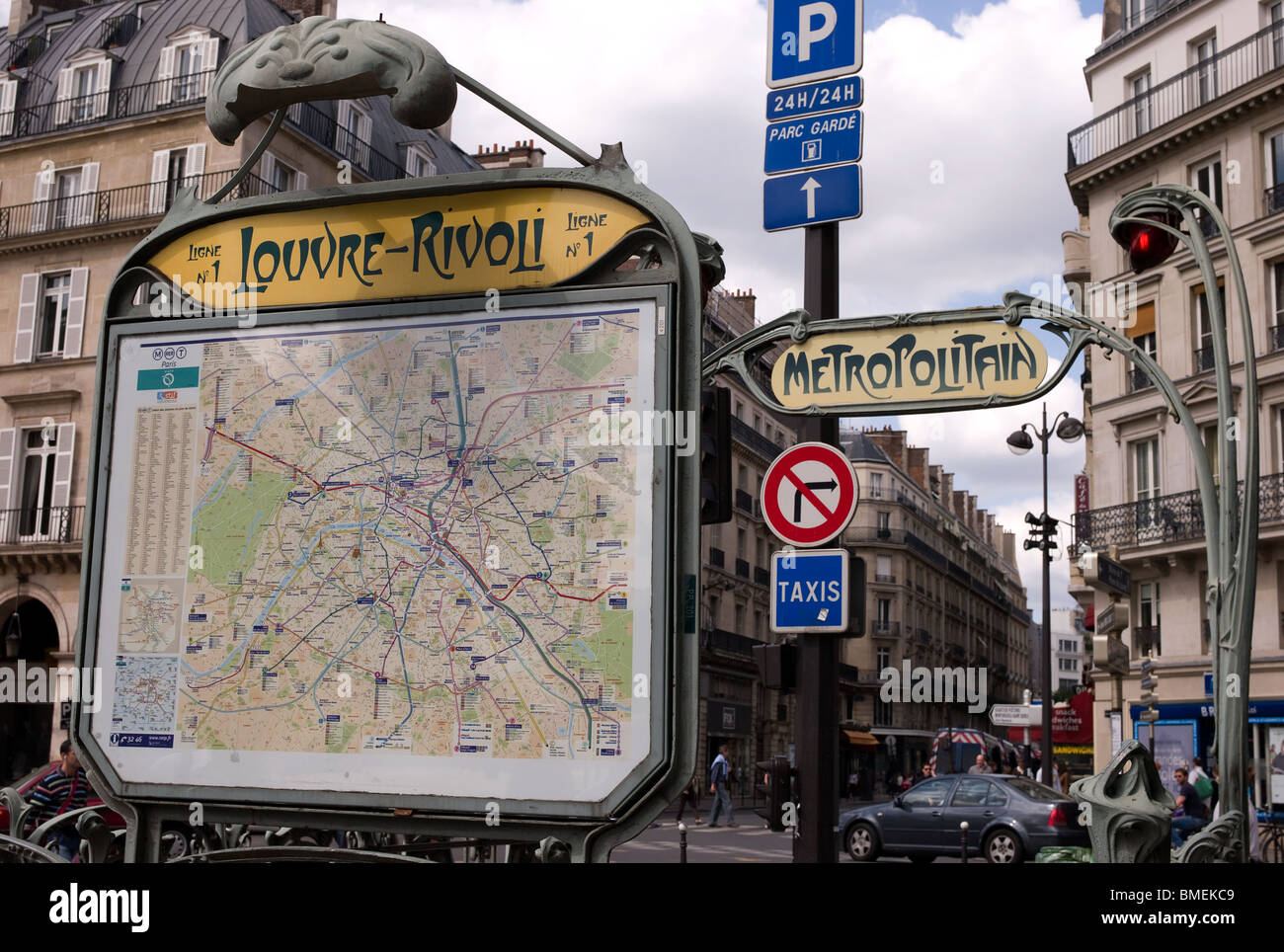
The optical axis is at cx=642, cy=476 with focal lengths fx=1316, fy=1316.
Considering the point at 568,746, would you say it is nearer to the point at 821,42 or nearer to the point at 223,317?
the point at 223,317

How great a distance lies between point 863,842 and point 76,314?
22508 mm

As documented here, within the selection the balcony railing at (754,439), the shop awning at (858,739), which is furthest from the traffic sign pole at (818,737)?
the shop awning at (858,739)

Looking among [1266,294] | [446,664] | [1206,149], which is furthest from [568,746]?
[1206,149]

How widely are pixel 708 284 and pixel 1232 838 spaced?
16.2 feet

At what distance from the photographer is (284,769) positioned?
3.81 m

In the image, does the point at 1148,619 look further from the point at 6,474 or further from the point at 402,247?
the point at 402,247

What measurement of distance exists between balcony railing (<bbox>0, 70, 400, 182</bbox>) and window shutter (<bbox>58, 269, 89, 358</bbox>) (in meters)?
4.12

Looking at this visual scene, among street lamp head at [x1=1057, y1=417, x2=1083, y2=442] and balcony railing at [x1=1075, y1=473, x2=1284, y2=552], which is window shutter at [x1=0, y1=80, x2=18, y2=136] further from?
balcony railing at [x1=1075, y1=473, x2=1284, y2=552]

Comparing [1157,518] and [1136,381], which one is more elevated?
[1136,381]

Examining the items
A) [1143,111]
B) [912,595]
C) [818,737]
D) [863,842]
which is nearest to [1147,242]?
[818,737]

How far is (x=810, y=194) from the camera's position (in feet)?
23.8

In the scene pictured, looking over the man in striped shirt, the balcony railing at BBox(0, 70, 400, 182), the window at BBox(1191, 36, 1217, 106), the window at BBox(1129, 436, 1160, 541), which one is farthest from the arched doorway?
the window at BBox(1191, 36, 1217, 106)

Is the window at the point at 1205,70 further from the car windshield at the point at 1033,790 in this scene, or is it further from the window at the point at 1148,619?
the car windshield at the point at 1033,790

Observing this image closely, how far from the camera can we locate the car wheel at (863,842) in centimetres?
1920
